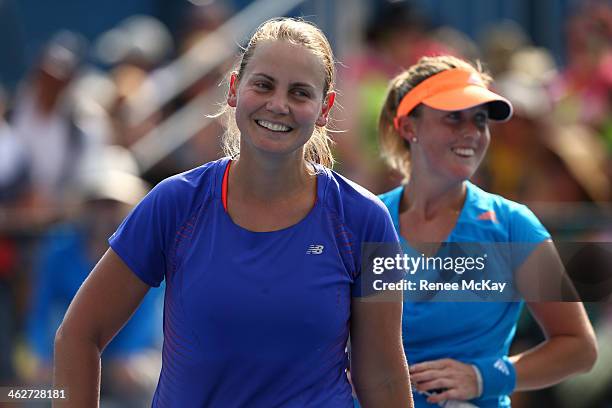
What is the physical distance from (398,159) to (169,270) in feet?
4.27

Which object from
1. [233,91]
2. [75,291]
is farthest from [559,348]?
[75,291]

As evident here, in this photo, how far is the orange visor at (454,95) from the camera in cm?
337

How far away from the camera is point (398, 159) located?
12.2ft

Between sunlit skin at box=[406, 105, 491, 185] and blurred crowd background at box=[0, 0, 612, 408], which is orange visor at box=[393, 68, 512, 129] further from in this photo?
blurred crowd background at box=[0, 0, 612, 408]

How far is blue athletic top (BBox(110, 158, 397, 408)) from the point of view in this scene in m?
2.56

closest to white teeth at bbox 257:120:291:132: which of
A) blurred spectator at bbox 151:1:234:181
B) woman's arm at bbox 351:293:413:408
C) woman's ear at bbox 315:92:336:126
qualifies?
woman's ear at bbox 315:92:336:126

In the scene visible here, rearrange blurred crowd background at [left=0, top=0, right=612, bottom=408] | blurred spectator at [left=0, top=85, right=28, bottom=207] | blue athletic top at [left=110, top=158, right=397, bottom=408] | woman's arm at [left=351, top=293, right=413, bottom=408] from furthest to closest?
1. blurred spectator at [left=0, top=85, right=28, bottom=207]
2. blurred crowd background at [left=0, top=0, right=612, bottom=408]
3. woman's arm at [left=351, top=293, right=413, bottom=408]
4. blue athletic top at [left=110, top=158, right=397, bottom=408]

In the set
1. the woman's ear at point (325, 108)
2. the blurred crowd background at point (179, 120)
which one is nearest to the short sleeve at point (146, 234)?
the woman's ear at point (325, 108)

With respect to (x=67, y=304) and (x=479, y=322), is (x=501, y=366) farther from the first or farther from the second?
(x=67, y=304)

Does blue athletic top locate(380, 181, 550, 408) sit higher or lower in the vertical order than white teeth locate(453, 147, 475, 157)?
lower

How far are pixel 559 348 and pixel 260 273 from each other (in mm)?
1244

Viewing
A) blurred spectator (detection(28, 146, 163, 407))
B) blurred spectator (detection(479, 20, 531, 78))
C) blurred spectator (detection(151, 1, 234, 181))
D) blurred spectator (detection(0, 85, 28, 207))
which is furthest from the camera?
blurred spectator (detection(479, 20, 531, 78))

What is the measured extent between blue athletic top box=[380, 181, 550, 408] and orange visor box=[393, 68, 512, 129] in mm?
317

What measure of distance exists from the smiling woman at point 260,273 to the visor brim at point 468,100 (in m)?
0.74
